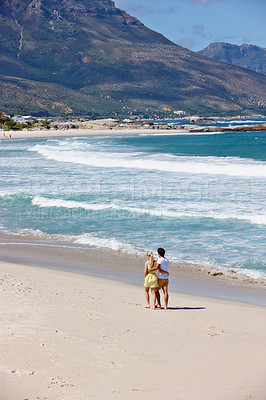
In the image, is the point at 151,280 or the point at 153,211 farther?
the point at 153,211

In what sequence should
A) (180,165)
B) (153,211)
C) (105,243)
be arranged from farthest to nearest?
(180,165) < (153,211) < (105,243)

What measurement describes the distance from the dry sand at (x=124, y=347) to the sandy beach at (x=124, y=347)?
1cm

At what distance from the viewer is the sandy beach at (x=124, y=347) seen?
574 centimetres

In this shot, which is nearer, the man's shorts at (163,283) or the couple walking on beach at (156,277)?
the couple walking on beach at (156,277)

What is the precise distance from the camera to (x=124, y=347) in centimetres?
687

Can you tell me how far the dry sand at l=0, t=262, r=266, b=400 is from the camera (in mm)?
5730

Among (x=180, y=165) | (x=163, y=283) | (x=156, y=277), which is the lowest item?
(x=163, y=283)

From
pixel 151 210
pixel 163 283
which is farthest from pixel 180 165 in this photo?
pixel 163 283

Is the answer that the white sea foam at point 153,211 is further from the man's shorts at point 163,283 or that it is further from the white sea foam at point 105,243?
the man's shorts at point 163,283

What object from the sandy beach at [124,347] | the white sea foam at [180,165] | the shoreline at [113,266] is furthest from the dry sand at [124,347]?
the white sea foam at [180,165]

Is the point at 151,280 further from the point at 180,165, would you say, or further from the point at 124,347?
the point at 180,165

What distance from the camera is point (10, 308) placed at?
814 centimetres

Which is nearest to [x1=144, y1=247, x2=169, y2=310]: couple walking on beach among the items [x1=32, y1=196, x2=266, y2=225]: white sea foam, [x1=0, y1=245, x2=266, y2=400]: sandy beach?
[x1=0, y1=245, x2=266, y2=400]: sandy beach

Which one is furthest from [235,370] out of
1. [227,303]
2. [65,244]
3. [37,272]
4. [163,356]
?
[65,244]
